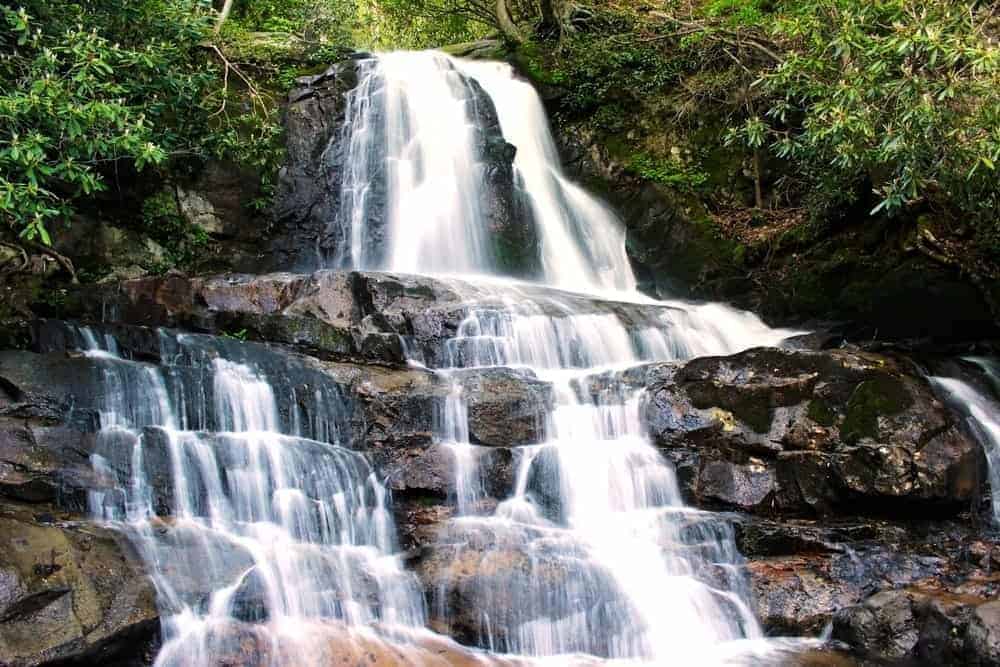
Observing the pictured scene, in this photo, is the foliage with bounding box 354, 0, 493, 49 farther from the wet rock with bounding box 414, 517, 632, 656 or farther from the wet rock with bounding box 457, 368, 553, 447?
the wet rock with bounding box 414, 517, 632, 656

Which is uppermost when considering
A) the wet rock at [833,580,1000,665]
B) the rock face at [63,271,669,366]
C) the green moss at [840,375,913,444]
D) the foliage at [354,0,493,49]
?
the foliage at [354,0,493,49]

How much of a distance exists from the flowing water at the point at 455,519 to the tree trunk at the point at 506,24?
31.5 ft

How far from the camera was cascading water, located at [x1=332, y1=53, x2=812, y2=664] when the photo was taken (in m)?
6.43

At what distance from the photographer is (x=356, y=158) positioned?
45.2 ft

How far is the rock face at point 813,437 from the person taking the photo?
7688 mm

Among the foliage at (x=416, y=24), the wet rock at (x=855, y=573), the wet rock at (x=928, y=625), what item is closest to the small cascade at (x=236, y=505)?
the wet rock at (x=855, y=573)

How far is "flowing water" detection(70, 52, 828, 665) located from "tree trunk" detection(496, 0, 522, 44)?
9.61 m

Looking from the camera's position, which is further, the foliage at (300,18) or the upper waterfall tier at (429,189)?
the foliage at (300,18)

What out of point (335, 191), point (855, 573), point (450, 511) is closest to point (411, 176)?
point (335, 191)

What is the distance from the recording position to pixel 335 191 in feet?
43.9

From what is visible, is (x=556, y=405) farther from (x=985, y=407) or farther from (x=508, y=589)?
(x=985, y=407)

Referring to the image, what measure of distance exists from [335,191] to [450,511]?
7.61 metres

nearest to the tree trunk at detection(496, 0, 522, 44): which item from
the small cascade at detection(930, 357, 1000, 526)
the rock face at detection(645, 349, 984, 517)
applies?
the rock face at detection(645, 349, 984, 517)

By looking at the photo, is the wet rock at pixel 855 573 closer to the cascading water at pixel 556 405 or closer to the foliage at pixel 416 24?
the cascading water at pixel 556 405
